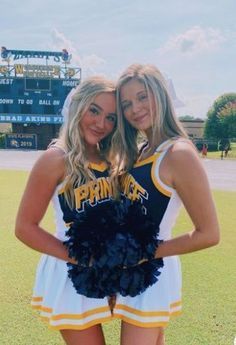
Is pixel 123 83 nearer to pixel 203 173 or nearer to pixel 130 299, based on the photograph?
pixel 203 173

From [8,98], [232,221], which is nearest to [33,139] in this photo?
[8,98]

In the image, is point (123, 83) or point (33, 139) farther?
point (33, 139)

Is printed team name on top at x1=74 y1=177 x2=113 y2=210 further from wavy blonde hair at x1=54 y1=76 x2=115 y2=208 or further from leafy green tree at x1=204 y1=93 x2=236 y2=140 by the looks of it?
leafy green tree at x1=204 y1=93 x2=236 y2=140

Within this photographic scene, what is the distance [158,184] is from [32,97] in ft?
121

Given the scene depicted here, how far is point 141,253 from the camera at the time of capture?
1.89m

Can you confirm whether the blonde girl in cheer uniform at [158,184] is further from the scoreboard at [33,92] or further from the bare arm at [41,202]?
the scoreboard at [33,92]

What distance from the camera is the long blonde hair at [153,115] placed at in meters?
2.07

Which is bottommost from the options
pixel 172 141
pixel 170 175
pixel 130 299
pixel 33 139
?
pixel 33 139

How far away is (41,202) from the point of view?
1986 mm

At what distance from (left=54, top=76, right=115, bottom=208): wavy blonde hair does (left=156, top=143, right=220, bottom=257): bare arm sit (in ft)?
1.36

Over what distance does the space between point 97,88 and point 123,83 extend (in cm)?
13

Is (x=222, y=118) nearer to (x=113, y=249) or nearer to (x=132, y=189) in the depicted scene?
(x=132, y=189)

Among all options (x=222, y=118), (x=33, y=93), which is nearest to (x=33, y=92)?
(x=33, y=93)

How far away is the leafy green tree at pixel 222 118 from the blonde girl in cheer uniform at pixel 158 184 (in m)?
52.9
